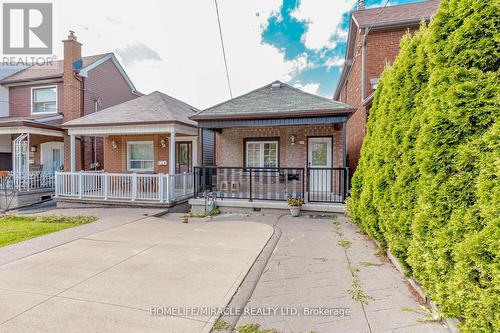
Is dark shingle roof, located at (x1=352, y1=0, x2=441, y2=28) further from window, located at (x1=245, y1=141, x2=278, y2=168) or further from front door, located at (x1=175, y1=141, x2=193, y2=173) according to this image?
front door, located at (x1=175, y1=141, x2=193, y2=173)

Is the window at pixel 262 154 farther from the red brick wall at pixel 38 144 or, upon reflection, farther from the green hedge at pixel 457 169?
the red brick wall at pixel 38 144

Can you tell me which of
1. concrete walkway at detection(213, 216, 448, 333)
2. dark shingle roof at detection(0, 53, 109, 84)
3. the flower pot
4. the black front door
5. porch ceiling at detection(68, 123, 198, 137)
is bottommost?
concrete walkway at detection(213, 216, 448, 333)

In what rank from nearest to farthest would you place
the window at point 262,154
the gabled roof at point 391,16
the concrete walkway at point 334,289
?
the concrete walkway at point 334,289, the gabled roof at point 391,16, the window at point 262,154

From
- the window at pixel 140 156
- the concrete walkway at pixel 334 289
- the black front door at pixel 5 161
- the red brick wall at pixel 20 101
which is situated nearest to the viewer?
the concrete walkway at pixel 334 289

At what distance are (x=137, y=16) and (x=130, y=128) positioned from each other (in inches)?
163

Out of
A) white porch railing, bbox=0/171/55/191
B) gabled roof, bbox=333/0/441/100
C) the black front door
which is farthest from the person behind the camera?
the black front door

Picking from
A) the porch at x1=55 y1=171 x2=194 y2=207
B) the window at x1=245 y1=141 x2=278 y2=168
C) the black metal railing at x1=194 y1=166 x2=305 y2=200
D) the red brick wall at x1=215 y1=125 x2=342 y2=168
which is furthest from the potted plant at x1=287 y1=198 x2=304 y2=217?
the porch at x1=55 y1=171 x2=194 y2=207

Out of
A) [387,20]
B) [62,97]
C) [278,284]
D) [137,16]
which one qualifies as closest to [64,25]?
[62,97]

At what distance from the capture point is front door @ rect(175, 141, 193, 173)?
492 inches

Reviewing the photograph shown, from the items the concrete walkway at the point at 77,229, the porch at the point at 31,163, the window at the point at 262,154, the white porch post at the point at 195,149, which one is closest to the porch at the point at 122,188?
the concrete walkway at the point at 77,229

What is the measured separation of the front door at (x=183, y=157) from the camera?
12500 millimetres

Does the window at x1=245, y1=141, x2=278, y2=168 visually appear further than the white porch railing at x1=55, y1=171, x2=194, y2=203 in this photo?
Yes

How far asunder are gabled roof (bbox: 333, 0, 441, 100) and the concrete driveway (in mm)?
8508

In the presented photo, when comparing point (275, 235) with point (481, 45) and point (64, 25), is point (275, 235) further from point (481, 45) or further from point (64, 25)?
point (64, 25)
